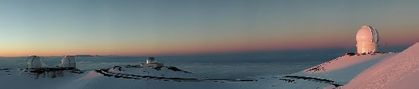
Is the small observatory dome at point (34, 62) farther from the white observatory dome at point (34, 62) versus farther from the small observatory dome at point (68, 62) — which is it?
the small observatory dome at point (68, 62)

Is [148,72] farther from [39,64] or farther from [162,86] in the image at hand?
[39,64]

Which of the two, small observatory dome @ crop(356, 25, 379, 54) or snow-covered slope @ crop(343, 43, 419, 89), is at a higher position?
small observatory dome @ crop(356, 25, 379, 54)

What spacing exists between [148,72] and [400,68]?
40932 millimetres

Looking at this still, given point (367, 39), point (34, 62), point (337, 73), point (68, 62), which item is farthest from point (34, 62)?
point (367, 39)

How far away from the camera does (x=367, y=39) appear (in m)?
52.6

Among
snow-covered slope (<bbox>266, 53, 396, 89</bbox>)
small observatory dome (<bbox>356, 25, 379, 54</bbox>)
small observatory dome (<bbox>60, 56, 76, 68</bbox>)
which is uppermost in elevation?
small observatory dome (<bbox>356, 25, 379, 54</bbox>)

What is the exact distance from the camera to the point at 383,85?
47.9 ft

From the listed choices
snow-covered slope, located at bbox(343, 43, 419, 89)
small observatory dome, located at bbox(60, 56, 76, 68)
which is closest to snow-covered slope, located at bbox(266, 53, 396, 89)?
snow-covered slope, located at bbox(343, 43, 419, 89)

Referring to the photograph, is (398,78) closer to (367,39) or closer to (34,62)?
(367,39)

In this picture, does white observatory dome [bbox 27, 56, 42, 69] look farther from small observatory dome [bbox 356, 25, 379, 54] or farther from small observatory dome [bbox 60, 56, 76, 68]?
small observatory dome [bbox 356, 25, 379, 54]

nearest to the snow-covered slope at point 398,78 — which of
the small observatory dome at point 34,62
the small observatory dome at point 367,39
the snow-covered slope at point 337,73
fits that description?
the snow-covered slope at point 337,73

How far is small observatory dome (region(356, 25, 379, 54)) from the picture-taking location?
52069 millimetres

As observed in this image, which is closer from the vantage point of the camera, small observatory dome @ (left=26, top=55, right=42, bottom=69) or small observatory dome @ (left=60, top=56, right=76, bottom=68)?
small observatory dome @ (left=26, top=55, right=42, bottom=69)

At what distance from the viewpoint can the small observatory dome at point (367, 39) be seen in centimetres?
5207
